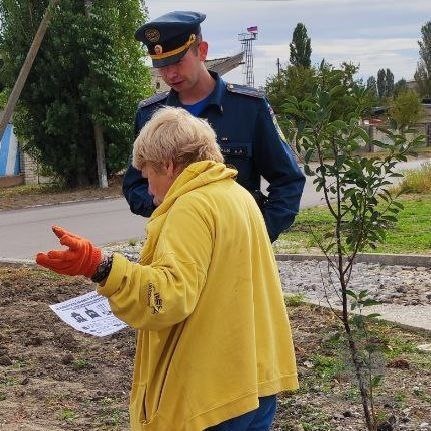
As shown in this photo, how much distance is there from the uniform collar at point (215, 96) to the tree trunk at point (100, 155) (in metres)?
20.4

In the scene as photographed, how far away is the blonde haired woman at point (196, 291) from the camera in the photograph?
2.37 meters

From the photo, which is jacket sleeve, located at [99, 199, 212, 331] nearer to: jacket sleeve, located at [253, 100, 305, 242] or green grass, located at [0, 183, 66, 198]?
jacket sleeve, located at [253, 100, 305, 242]

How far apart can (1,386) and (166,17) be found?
2.55 meters

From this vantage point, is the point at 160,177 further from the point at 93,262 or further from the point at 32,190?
the point at 32,190

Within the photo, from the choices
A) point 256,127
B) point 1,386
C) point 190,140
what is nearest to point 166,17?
point 256,127

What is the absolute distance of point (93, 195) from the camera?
77.0 feet

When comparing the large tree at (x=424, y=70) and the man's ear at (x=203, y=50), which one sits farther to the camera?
the large tree at (x=424, y=70)

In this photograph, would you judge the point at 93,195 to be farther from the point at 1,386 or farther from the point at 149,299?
the point at 149,299

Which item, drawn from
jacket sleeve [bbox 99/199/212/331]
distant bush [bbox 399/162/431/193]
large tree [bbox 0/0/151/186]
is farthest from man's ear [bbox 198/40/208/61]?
large tree [bbox 0/0/151/186]

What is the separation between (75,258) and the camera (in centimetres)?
230

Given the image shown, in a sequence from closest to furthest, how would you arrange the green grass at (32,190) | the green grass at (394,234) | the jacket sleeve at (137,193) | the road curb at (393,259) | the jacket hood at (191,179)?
the jacket hood at (191,179), the jacket sleeve at (137,193), the road curb at (393,259), the green grass at (394,234), the green grass at (32,190)

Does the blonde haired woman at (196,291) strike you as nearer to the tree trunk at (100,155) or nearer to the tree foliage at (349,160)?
the tree foliage at (349,160)

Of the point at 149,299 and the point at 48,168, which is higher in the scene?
the point at 149,299

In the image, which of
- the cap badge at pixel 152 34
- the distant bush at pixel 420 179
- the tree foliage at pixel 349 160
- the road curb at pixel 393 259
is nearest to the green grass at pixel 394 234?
the road curb at pixel 393 259
